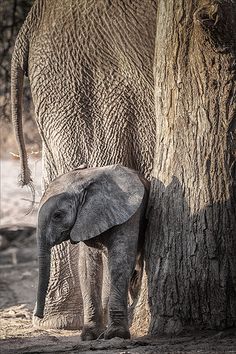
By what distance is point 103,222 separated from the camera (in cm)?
681

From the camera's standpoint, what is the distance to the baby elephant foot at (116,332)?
266 inches

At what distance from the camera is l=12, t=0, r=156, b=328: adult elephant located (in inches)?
303

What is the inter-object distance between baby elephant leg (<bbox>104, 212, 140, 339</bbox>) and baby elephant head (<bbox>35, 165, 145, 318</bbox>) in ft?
0.29

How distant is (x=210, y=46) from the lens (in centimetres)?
679

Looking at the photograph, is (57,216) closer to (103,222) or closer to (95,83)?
(103,222)

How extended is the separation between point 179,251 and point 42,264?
28.2 inches

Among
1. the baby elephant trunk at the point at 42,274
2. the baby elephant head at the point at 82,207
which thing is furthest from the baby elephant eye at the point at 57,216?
the baby elephant trunk at the point at 42,274

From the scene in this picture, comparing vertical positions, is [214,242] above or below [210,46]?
below

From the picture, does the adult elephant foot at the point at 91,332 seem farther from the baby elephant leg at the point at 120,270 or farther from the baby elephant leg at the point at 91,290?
the baby elephant leg at the point at 120,270

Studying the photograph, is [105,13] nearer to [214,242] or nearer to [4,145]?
[214,242]

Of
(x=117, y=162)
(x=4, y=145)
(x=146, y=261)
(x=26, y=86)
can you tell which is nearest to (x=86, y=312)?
(x=146, y=261)

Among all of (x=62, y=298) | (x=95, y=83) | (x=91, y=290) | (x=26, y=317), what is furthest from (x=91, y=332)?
(x=26, y=317)

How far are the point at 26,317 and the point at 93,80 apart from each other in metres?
2.18

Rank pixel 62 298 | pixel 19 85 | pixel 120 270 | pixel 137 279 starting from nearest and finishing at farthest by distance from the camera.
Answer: pixel 120 270
pixel 137 279
pixel 62 298
pixel 19 85
